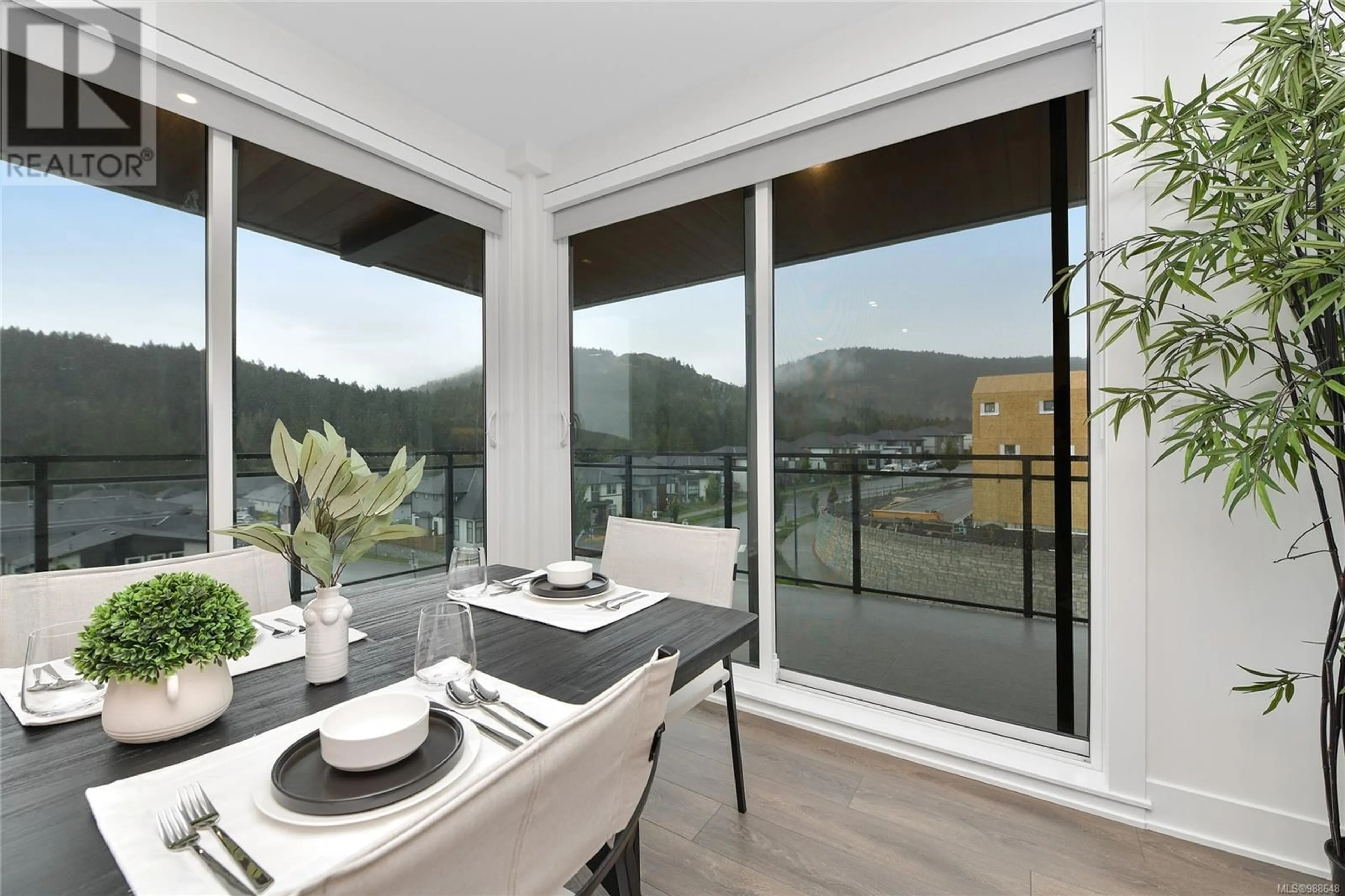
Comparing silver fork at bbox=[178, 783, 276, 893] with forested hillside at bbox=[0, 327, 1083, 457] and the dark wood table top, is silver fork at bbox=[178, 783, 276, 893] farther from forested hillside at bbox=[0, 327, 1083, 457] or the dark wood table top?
forested hillside at bbox=[0, 327, 1083, 457]

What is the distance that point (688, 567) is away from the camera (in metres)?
1.87

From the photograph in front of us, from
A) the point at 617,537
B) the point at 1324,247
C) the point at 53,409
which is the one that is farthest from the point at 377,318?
the point at 1324,247

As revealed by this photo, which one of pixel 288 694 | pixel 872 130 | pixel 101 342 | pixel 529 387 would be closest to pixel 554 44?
pixel 872 130

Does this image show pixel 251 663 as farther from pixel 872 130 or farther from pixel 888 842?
pixel 872 130

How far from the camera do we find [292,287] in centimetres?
235

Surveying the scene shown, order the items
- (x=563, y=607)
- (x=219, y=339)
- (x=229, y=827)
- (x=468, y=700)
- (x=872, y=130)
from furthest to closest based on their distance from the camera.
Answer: (x=872, y=130), (x=219, y=339), (x=563, y=607), (x=468, y=700), (x=229, y=827)

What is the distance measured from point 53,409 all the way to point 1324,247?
3.34 meters

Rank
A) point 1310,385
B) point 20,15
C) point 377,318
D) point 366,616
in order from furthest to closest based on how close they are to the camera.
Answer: point 377,318, point 20,15, point 366,616, point 1310,385

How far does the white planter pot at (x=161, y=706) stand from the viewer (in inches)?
31.4

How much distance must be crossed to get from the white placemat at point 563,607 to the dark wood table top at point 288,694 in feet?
0.07

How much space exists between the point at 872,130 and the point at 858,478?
142 cm

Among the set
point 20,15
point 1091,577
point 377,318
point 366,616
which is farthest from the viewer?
point 377,318

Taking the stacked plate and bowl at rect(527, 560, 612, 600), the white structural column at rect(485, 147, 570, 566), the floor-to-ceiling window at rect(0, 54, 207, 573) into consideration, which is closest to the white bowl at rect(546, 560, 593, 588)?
the stacked plate and bowl at rect(527, 560, 612, 600)

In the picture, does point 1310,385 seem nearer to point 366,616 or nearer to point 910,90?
point 910,90
